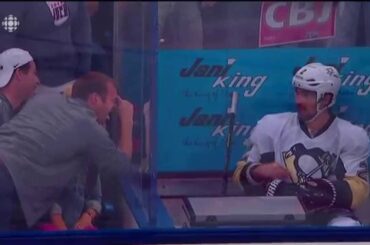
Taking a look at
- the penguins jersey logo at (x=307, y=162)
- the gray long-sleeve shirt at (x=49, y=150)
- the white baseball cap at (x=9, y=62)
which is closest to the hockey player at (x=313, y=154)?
the penguins jersey logo at (x=307, y=162)

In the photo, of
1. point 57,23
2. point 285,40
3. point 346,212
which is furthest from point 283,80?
point 57,23

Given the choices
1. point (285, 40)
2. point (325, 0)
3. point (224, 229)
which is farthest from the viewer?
point (325, 0)

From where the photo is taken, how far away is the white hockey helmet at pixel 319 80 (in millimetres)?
3621

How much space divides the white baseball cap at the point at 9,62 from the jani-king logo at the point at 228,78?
1.48 ft

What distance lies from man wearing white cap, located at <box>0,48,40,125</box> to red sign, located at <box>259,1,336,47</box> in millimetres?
669

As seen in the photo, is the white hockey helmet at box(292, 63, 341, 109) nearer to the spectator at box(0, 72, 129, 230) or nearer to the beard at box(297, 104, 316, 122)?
the beard at box(297, 104, 316, 122)

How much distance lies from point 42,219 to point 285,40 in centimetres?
89

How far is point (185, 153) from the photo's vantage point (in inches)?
144

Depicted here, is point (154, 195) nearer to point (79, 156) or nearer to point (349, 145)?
point (79, 156)

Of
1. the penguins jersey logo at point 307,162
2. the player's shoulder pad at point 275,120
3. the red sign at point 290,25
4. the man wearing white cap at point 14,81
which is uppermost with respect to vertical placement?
the red sign at point 290,25

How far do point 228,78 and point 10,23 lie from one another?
624mm

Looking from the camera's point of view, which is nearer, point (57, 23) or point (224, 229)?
point (224, 229)

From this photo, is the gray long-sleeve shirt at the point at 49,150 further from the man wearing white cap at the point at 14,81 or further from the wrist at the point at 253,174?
the wrist at the point at 253,174

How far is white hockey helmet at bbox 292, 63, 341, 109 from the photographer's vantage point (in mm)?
3621
